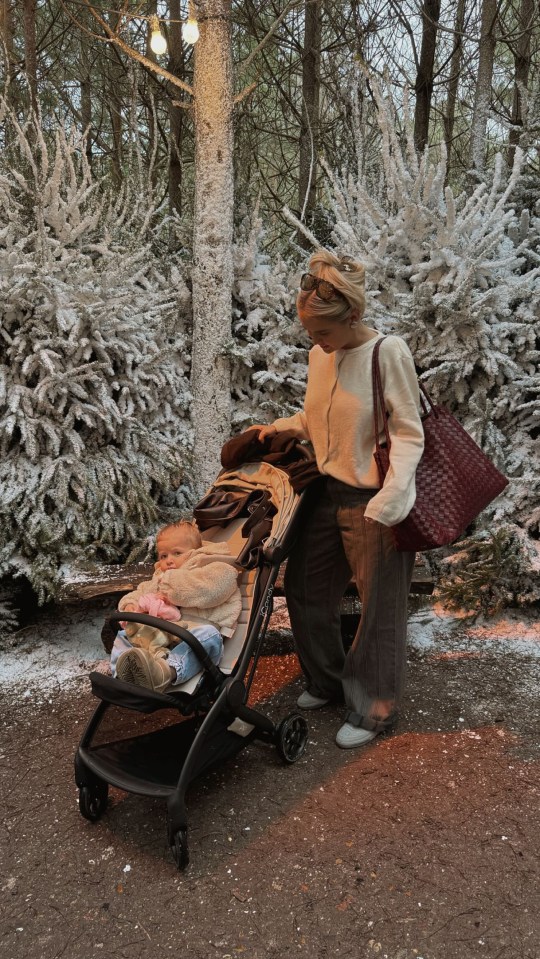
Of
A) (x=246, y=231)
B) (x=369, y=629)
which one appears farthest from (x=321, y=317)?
(x=246, y=231)

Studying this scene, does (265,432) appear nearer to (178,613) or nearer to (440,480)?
(440,480)

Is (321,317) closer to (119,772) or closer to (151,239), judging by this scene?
(119,772)

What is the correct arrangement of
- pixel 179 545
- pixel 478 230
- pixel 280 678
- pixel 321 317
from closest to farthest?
pixel 321 317
pixel 179 545
pixel 280 678
pixel 478 230

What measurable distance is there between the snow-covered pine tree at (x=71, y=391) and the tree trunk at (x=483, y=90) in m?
3.40

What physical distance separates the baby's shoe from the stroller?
5cm

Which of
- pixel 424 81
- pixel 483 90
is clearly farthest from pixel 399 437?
pixel 424 81

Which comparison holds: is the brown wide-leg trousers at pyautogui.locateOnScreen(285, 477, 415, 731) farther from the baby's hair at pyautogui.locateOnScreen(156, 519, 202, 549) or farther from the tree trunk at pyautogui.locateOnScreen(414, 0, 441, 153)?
the tree trunk at pyautogui.locateOnScreen(414, 0, 441, 153)

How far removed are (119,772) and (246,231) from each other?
Answer: 4.86 metres

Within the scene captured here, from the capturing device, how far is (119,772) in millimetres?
2488

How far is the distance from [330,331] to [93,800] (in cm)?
203

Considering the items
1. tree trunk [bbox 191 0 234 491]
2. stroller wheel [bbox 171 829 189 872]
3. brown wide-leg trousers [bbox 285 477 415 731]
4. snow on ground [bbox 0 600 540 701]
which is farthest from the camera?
tree trunk [bbox 191 0 234 491]

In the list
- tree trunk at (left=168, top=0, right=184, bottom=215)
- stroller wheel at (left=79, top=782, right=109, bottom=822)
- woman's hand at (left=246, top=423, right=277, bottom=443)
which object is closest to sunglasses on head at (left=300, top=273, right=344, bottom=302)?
woman's hand at (left=246, top=423, right=277, bottom=443)

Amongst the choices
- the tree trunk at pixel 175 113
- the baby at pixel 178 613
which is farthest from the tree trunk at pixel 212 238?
the tree trunk at pixel 175 113

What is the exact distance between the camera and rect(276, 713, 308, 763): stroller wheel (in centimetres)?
294
